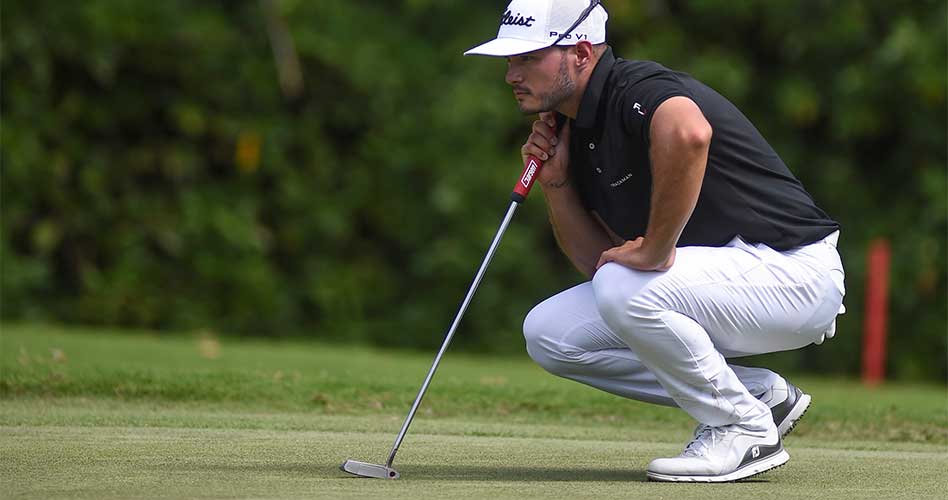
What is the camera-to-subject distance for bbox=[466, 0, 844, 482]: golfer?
399 centimetres

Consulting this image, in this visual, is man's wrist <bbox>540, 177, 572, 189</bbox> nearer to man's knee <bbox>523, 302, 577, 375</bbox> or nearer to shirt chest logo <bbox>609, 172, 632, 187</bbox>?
shirt chest logo <bbox>609, 172, 632, 187</bbox>

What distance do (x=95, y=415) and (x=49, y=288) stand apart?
7.58 m

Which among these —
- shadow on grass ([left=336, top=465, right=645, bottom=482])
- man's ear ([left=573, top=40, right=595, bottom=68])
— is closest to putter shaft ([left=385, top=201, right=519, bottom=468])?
shadow on grass ([left=336, top=465, right=645, bottom=482])

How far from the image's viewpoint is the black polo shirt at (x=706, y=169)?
401cm

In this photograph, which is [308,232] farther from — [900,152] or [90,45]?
[900,152]

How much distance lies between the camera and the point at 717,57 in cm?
1288

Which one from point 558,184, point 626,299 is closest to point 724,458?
point 626,299

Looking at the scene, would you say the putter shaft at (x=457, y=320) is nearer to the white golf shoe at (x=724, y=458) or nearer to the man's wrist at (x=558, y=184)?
the man's wrist at (x=558, y=184)

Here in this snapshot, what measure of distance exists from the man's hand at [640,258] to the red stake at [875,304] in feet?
25.0

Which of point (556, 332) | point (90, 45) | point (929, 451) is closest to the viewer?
point (556, 332)

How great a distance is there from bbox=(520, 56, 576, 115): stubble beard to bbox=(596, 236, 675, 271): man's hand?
435mm

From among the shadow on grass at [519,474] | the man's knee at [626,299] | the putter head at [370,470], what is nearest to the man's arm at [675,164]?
the man's knee at [626,299]

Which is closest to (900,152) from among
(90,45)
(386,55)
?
(386,55)

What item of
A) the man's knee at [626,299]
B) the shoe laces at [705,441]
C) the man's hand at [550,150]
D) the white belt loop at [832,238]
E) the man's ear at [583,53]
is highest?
the man's ear at [583,53]
